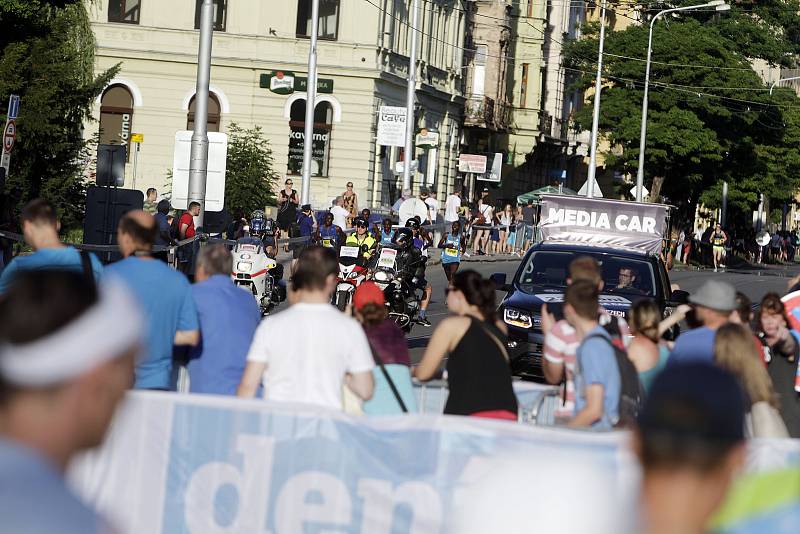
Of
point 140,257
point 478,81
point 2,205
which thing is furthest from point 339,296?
point 478,81

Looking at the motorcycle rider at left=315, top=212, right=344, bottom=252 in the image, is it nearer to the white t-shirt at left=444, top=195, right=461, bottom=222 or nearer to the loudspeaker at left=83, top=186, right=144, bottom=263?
the loudspeaker at left=83, top=186, right=144, bottom=263

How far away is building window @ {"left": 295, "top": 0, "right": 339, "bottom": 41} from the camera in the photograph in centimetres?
5359

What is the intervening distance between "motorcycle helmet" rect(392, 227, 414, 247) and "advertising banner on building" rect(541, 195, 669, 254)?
94.2 inches

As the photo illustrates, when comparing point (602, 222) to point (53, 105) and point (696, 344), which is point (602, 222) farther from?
Answer: point (53, 105)

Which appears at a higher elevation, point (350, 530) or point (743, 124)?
point (743, 124)

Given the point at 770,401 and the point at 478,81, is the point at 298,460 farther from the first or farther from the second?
the point at 478,81

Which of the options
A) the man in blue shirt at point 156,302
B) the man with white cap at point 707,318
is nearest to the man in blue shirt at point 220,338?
Result: the man in blue shirt at point 156,302

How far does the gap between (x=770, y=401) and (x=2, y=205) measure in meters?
16.2

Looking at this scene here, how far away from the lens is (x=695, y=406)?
263 cm

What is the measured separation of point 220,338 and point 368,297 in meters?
1.16

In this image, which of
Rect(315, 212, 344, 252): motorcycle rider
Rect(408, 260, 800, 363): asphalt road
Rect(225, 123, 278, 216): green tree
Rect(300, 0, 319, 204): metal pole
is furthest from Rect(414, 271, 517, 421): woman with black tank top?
Rect(225, 123, 278, 216): green tree

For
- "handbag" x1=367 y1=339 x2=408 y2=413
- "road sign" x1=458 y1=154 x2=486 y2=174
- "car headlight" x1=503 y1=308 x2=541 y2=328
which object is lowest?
"car headlight" x1=503 y1=308 x2=541 y2=328

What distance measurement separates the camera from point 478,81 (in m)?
66.9

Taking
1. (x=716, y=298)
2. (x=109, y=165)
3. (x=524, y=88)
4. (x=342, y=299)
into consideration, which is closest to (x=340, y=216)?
(x=342, y=299)
